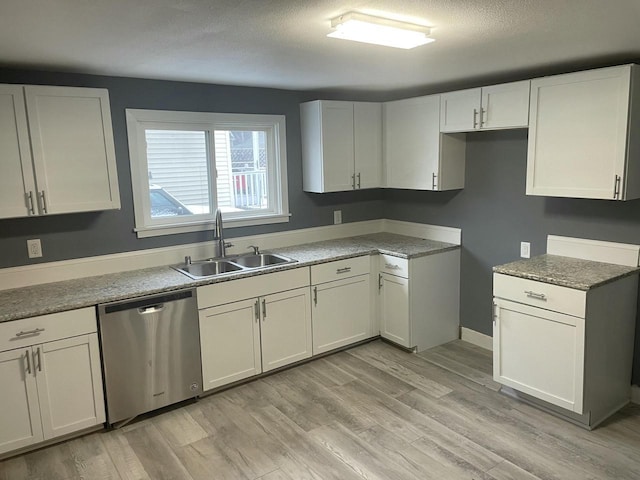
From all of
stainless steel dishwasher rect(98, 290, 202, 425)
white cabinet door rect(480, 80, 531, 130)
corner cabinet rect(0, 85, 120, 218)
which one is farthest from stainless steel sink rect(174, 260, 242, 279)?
white cabinet door rect(480, 80, 531, 130)

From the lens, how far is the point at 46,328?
2.69m

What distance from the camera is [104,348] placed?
2873mm

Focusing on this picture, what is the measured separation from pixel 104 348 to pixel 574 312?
2756mm

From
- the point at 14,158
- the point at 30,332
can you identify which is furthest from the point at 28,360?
the point at 14,158

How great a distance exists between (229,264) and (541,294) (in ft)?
7.34

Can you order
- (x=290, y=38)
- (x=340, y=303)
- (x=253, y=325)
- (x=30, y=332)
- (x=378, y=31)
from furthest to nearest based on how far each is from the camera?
1. (x=340, y=303)
2. (x=253, y=325)
3. (x=30, y=332)
4. (x=290, y=38)
5. (x=378, y=31)

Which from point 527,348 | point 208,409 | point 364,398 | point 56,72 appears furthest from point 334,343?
point 56,72

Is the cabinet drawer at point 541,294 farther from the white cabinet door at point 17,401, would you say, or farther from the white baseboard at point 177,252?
the white cabinet door at point 17,401

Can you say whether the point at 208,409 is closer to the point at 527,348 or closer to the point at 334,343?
the point at 334,343

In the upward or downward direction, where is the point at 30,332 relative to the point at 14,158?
downward

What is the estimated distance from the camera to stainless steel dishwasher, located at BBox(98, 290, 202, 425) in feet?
9.53

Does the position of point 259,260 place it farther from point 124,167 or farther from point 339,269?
point 124,167

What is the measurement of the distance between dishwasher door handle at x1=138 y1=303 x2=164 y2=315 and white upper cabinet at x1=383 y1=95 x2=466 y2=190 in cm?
232

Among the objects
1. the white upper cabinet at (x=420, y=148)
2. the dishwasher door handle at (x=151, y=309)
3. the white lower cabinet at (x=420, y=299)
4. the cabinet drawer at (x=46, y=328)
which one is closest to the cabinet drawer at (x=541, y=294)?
the white lower cabinet at (x=420, y=299)
